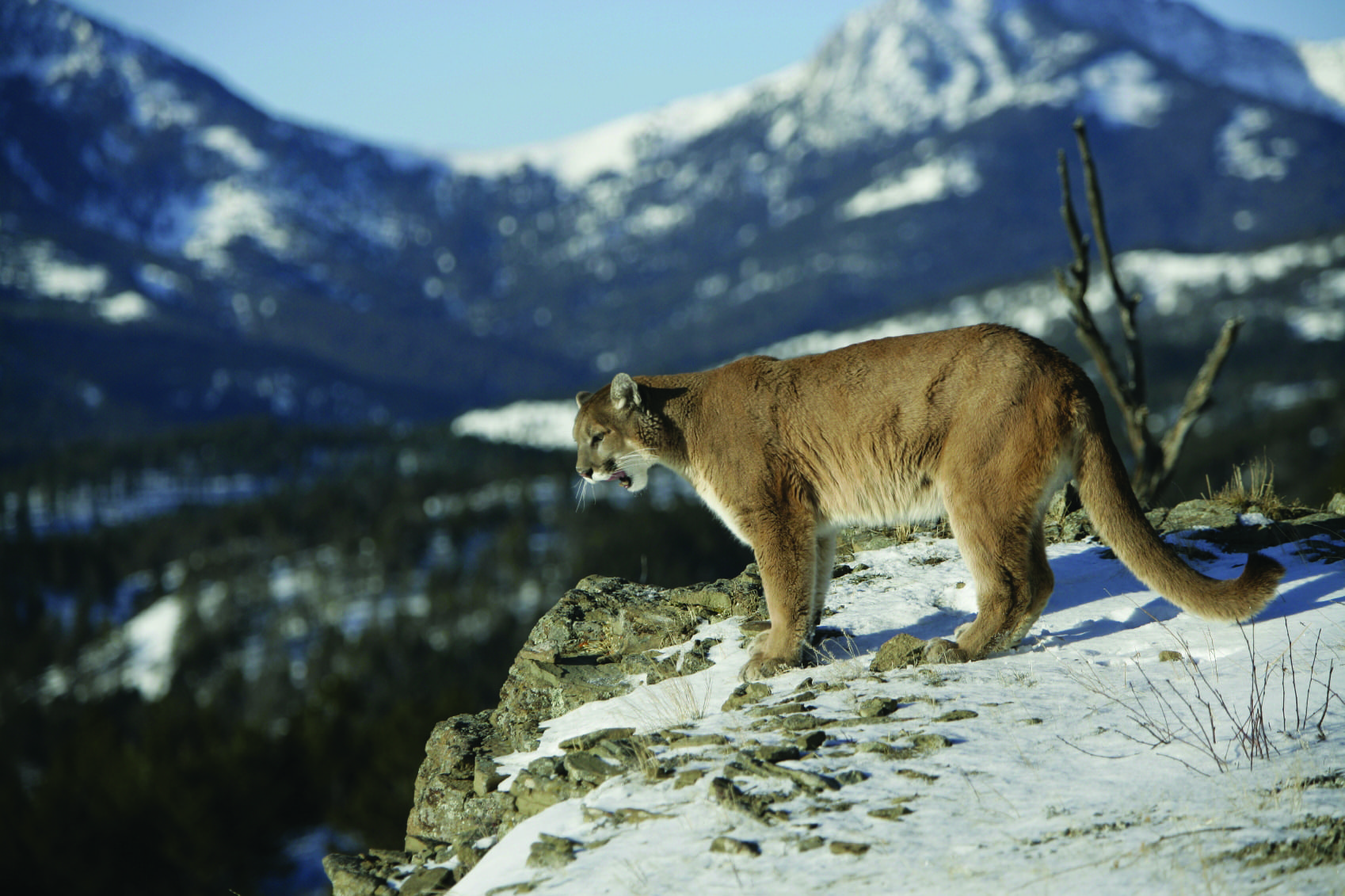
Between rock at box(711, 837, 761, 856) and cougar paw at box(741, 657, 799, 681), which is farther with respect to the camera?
cougar paw at box(741, 657, 799, 681)

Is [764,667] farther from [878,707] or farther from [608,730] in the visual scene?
[878,707]

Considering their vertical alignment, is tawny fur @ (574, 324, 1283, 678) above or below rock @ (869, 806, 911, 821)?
above

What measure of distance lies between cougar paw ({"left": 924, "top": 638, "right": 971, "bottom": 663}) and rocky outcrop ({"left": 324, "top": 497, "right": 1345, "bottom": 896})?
0.33 feet

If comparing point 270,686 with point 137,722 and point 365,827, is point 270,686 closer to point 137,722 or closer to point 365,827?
point 137,722

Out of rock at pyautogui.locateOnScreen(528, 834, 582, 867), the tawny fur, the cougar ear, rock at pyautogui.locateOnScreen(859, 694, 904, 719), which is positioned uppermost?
the cougar ear

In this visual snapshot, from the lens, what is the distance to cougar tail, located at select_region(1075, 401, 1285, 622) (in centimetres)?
756

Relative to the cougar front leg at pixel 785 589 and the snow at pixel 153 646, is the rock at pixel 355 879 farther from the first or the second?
A: the snow at pixel 153 646

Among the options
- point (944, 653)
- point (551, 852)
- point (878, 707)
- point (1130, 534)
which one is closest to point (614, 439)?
point (944, 653)

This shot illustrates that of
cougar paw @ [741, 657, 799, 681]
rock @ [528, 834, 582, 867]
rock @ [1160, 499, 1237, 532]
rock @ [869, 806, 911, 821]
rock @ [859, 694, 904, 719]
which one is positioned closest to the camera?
rock @ [869, 806, 911, 821]

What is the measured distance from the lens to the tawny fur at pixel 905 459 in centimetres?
768

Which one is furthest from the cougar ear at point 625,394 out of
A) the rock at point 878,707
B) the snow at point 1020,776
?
the rock at point 878,707

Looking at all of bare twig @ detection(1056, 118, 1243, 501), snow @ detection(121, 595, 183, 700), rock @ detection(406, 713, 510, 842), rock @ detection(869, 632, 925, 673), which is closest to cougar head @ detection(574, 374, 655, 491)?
rock @ detection(406, 713, 510, 842)

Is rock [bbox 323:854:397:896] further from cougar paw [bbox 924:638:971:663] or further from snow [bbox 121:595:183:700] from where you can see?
snow [bbox 121:595:183:700]

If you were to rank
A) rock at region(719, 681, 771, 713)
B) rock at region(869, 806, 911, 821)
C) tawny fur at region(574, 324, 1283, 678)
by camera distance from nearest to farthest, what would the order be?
rock at region(869, 806, 911, 821)
rock at region(719, 681, 771, 713)
tawny fur at region(574, 324, 1283, 678)
